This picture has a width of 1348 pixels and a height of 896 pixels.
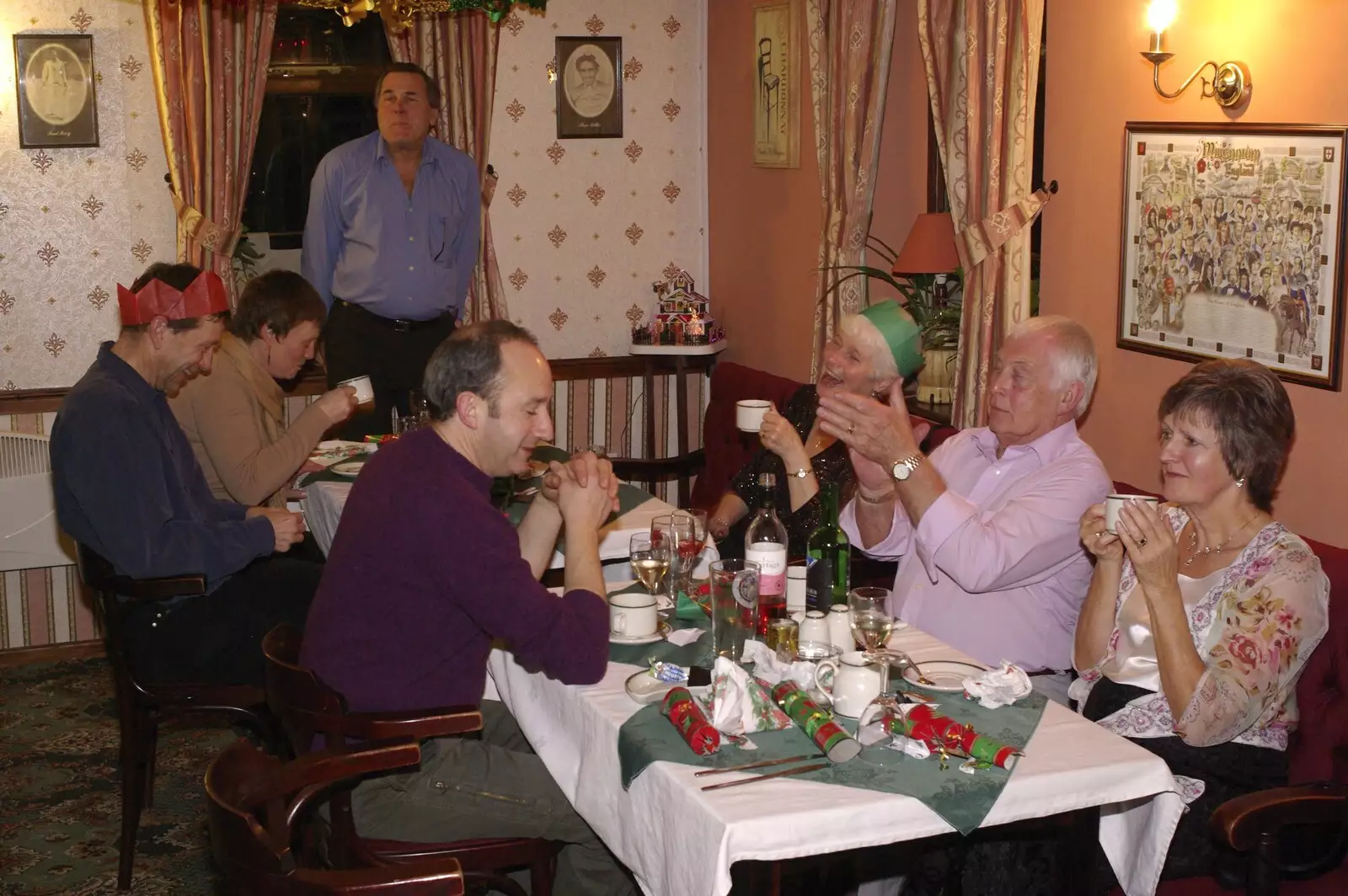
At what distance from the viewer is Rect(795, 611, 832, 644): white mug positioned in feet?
8.76

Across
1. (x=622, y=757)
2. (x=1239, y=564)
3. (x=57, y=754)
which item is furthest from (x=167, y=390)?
(x=1239, y=564)

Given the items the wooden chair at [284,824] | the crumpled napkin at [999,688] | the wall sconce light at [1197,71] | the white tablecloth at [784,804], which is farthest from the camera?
the wall sconce light at [1197,71]

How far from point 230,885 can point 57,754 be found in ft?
9.94

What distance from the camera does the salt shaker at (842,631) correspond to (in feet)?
8.77

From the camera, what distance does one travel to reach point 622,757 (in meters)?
2.28

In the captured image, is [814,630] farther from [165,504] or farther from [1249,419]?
[165,504]

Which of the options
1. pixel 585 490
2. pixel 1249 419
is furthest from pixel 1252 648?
pixel 585 490

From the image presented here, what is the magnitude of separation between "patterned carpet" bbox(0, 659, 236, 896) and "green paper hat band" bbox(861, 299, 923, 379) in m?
2.30

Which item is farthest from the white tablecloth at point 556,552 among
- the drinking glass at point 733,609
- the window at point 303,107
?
the window at point 303,107

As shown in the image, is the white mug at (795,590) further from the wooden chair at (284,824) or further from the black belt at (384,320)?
the black belt at (384,320)

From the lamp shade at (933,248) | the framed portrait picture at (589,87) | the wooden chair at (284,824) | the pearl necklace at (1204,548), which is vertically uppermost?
the framed portrait picture at (589,87)

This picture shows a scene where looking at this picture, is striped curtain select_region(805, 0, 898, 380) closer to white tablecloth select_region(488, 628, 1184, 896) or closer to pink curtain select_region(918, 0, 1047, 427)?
pink curtain select_region(918, 0, 1047, 427)

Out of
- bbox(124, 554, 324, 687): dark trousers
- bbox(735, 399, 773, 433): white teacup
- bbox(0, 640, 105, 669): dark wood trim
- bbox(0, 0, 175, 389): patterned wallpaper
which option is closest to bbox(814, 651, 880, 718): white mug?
bbox(735, 399, 773, 433): white teacup

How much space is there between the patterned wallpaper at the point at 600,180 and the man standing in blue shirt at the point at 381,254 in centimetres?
61
